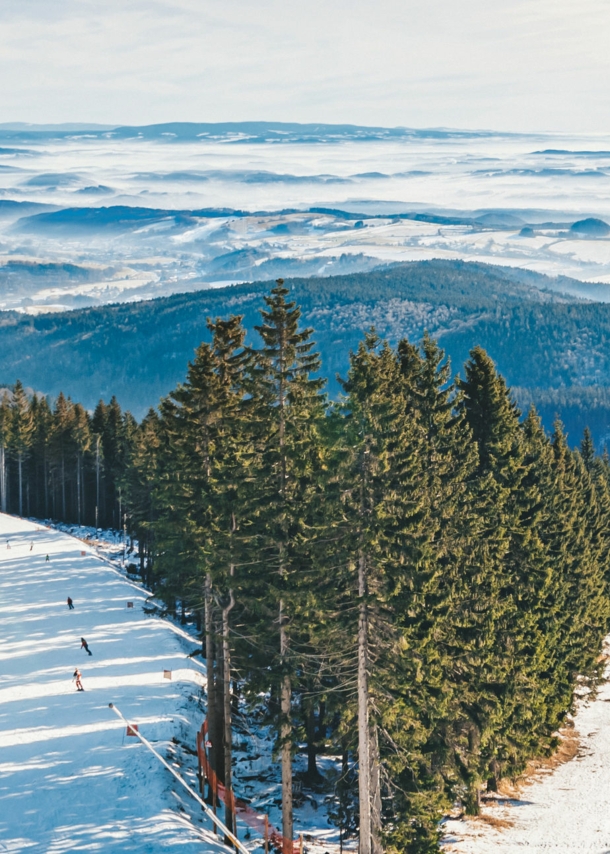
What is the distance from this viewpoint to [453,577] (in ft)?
121

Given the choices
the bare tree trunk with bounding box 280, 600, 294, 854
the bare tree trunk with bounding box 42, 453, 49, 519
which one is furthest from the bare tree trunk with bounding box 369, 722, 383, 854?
the bare tree trunk with bounding box 42, 453, 49, 519

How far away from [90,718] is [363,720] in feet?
58.4

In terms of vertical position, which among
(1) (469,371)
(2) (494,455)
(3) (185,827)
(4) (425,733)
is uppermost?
(1) (469,371)

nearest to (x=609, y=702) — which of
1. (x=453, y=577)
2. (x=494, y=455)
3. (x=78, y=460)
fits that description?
(x=494, y=455)

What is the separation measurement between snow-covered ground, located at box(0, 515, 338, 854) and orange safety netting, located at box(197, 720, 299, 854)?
0.61 meters

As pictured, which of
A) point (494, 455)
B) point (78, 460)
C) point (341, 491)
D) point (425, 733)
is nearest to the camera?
point (341, 491)

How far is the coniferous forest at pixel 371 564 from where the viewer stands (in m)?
31.8

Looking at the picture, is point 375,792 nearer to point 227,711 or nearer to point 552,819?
point 227,711

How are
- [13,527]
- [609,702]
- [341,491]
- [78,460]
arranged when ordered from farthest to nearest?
[78,460], [13,527], [609,702], [341,491]

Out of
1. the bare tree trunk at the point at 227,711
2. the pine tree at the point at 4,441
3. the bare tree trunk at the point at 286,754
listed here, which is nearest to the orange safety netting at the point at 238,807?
the bare tree trunk at the point at 227,711

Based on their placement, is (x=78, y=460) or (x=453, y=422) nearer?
(x=453, y=422)

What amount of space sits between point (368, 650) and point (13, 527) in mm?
79627

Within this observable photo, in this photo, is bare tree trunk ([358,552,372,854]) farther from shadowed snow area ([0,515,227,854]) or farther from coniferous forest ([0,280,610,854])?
shadowed snow area ([0,515,227,854])

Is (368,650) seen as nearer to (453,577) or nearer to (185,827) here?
(453,577)
